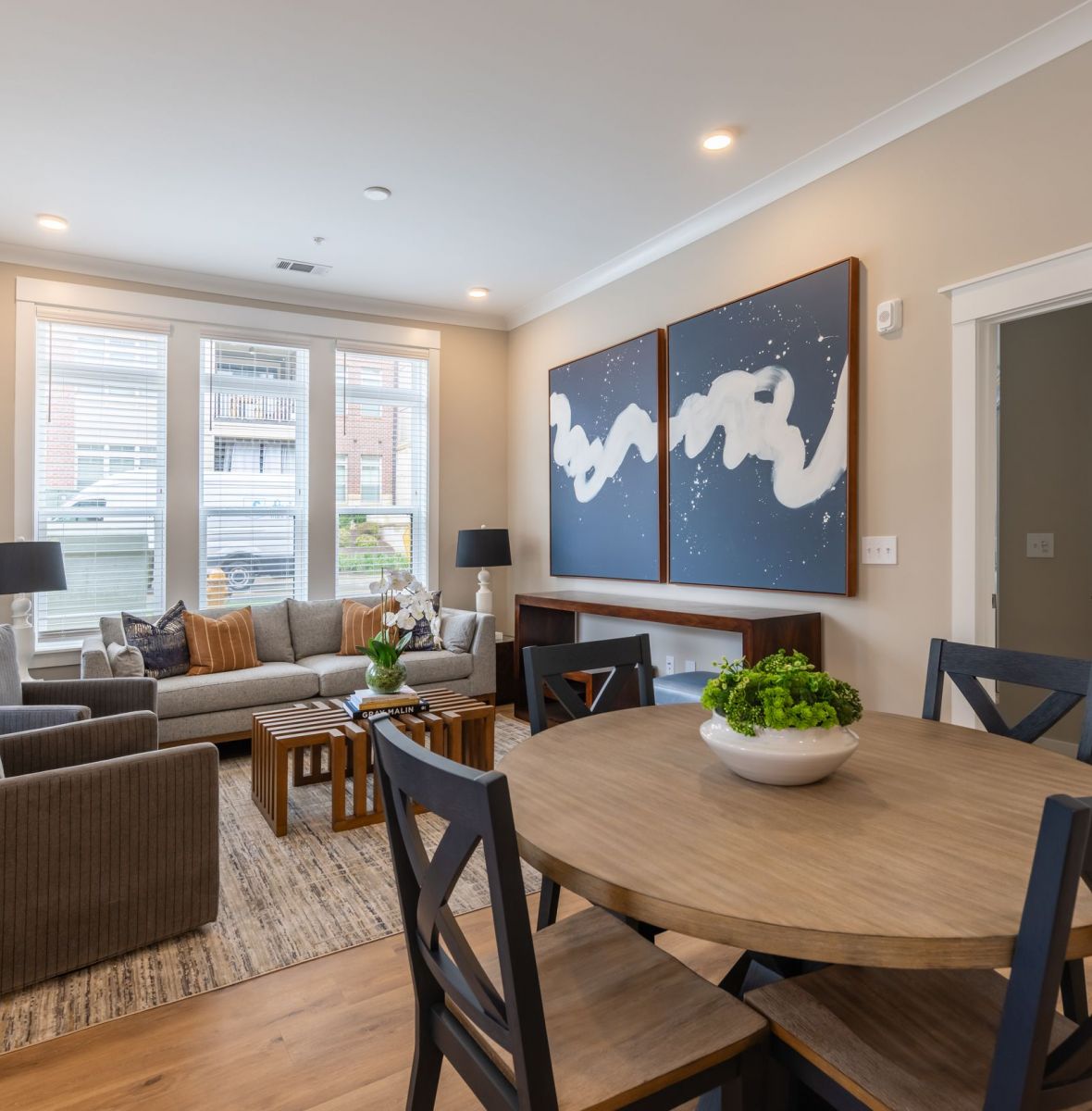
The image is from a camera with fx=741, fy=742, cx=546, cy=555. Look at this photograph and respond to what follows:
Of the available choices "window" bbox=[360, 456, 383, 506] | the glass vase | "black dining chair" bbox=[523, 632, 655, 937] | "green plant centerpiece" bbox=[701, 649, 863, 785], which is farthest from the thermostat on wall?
"window" bbox=[360, 456, 383, 506]

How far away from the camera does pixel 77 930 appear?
79.8 inches

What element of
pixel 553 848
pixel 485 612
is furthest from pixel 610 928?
pixel 485 612

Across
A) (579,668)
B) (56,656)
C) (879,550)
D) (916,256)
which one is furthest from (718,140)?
(56,656)

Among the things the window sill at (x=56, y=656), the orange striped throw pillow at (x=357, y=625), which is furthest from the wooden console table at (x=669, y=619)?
the window sill at (x=56, y=656)

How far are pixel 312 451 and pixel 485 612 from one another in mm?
1636

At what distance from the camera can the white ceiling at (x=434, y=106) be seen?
7.86 feet

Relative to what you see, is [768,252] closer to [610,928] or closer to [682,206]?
[682,206]

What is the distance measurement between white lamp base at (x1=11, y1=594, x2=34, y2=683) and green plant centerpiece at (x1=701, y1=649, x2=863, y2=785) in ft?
13.5

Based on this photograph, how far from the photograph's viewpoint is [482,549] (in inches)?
206

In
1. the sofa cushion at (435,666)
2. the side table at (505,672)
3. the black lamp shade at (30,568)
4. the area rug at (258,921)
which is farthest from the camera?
the side table at (505,672)

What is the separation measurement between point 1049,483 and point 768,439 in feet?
5.03

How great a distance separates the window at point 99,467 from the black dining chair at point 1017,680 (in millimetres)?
4411

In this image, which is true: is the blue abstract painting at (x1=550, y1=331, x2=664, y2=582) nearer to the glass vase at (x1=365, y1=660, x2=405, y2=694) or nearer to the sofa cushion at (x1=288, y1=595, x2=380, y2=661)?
the sofa cushion at (x1=288, y1=595, x2=380, y2=661)

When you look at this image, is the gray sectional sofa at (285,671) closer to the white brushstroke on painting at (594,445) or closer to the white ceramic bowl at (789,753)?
the white brushstroke on painting at (594,445)
